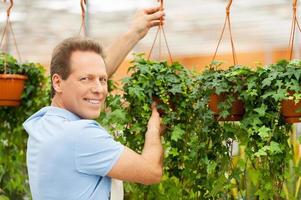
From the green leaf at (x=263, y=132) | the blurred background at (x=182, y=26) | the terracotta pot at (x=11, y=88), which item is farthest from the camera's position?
the blurred background at (x=182, y=26)

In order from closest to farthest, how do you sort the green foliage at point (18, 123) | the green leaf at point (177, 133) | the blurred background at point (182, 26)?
the green leaf at point (177, 133), the green foliage at point (18, 123), the blurred background at point (182, 26)

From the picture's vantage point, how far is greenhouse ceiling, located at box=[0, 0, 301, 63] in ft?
14.6

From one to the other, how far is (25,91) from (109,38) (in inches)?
56.0

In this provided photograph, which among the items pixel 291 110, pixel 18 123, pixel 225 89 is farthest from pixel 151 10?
pixel 18 123

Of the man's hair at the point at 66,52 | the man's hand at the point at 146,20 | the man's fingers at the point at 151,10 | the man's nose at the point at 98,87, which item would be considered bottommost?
the man's nose at the point at 98,87

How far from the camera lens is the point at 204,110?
8.26 ft

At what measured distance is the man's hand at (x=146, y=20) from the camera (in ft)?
8.61

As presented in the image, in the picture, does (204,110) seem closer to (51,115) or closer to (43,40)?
(51,115)

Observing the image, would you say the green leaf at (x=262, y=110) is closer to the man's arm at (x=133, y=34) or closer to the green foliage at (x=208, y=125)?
the green foliage at (x=208, y=125)

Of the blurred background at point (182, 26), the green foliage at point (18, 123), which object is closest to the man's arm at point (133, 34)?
the green foliage at point (18, 123)

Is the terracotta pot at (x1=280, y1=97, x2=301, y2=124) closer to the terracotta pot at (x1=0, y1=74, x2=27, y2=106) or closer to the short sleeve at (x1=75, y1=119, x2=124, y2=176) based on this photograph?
the short sleeve at (x1=75, y1=119, x2=124, y2=176)

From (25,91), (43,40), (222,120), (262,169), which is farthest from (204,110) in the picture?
(43,40)

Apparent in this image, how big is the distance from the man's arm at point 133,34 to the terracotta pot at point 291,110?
0.66 meters

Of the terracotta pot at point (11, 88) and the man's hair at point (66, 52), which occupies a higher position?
the man's hair at point (66, 52)
